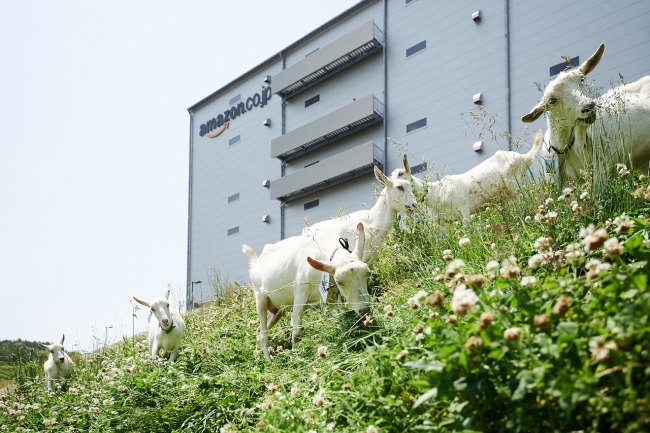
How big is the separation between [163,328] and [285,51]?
20.0m

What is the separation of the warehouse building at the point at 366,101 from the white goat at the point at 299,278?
18.1ft

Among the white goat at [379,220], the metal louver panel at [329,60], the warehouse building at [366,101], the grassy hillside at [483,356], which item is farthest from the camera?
the metal louver panel at [329,60]

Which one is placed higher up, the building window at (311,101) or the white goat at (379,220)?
the building window at (311,101)

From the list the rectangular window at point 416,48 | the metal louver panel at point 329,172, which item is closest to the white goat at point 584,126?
the metal louver panel at point 329,172

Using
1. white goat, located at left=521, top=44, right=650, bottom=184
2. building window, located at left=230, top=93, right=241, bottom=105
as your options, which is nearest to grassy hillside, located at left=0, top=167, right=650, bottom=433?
white goat, located at left=521, top=44, right=650, bottom=184

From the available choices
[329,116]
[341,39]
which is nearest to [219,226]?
[329,116]

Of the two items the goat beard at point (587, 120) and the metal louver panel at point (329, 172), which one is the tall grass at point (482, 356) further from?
the metal louver panel at point (329, 172)

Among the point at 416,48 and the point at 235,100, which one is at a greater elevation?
the point at 235,100

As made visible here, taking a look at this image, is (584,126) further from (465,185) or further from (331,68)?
Answer: (331,68)

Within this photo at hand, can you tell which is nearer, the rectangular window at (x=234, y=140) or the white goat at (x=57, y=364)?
the white goat at (x=57, y=364)

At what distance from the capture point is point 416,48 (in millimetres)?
19234

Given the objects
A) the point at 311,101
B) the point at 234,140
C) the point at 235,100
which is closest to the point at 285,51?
the point at 311,101

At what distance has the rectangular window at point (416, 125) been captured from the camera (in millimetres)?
18484

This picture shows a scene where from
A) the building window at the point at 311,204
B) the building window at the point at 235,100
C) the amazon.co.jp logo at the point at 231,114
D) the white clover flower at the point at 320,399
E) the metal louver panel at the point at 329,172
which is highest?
the building window at the point at 235,100
